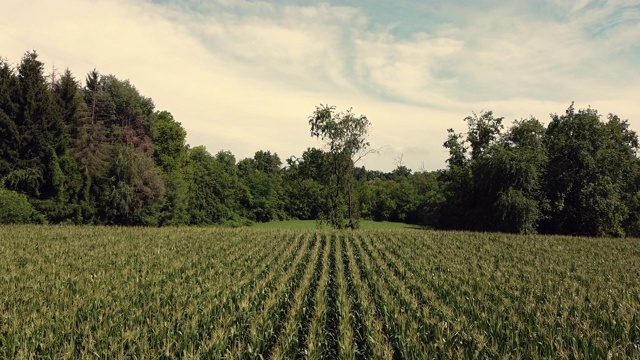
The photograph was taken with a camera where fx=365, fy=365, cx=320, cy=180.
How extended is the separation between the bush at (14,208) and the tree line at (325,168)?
Answer: 0.10 m

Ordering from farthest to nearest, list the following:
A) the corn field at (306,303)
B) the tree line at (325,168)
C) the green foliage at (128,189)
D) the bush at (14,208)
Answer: the green foliage at (128,189), the tree line at (325,168), the bush at (14,208), the corn field at (306,303)

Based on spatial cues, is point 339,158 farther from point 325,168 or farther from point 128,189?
point 128,189

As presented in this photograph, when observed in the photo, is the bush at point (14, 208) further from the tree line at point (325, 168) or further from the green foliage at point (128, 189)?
the green foliage at point (128, 189)

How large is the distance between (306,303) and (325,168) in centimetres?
3909

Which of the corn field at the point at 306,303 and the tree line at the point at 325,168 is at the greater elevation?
the tree line at the point at 325,168

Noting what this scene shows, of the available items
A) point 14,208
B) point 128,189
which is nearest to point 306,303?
point 14,208

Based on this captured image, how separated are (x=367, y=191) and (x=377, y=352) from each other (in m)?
92.5

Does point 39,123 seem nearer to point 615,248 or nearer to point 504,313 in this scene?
point 504,313

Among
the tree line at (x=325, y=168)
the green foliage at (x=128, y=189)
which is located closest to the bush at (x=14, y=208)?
the tree line at (x=325, y=168)

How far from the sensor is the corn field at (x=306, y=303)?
734cm

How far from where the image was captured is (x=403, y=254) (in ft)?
72.5

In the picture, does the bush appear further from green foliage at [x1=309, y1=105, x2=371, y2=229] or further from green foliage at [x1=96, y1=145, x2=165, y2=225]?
green foliage at [x1=309, y1=105, x2=371, y2=229]

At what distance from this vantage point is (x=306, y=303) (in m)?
11.4

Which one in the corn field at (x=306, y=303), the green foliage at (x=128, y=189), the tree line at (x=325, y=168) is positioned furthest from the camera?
the green foliage at (x=128, y=189)
